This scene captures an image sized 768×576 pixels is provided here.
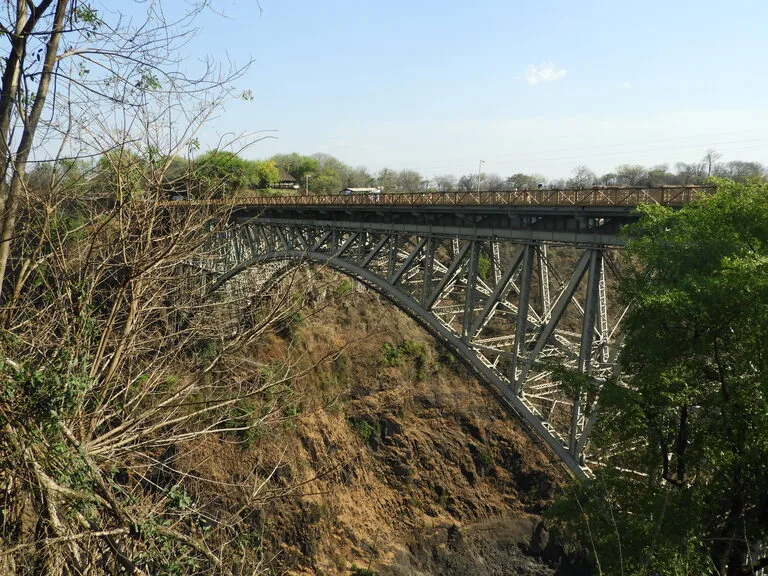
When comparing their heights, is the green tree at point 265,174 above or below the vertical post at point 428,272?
above

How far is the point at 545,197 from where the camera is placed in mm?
15141

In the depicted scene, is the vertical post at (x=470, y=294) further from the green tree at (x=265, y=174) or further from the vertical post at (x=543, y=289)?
the green tree at (x=265, y=174)

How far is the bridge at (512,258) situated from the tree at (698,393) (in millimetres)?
1390

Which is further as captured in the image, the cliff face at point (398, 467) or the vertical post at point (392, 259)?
the cliff face at point (398, 467)

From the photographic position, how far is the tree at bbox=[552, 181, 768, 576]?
8.72 meters

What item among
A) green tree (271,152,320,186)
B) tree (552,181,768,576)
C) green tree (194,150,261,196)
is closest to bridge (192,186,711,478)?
green tree (194,150,261,196)

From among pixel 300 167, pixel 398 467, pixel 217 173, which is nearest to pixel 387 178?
pixel 300 167

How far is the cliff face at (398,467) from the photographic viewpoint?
29438 mm

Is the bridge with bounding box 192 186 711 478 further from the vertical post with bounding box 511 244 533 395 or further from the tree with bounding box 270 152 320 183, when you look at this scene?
the tree with bounding box 270 152 320 183

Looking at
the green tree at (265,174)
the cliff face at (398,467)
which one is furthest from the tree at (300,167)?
the cliff face at (398,467)

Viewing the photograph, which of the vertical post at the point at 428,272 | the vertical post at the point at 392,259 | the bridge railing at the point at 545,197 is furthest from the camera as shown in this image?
the vertical post at the point at 392,259

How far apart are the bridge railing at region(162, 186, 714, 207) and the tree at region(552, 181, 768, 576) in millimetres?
1953

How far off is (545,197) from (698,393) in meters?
6.74

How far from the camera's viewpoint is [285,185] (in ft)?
182
